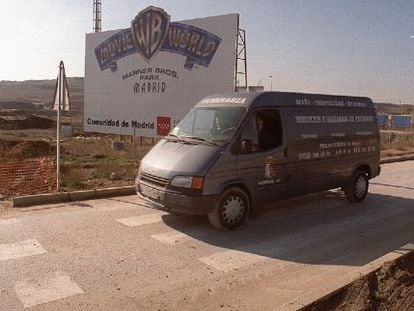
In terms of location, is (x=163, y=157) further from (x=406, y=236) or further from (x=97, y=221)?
(x=406, y=236)

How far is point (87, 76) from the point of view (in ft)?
75.1

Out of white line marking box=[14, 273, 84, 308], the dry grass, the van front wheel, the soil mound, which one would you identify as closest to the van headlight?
the van front wheel

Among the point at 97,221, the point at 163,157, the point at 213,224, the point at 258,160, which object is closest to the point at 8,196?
the point at 97,221

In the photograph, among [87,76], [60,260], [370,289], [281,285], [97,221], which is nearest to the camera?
[370,289]

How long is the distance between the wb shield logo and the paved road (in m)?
11.1

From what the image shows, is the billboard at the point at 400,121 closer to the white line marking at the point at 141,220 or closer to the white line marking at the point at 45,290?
the white line marking at the point at 141,220

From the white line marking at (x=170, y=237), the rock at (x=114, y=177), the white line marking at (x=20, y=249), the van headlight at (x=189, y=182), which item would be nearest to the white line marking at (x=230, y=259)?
the white line marking at (x=170, y=237)

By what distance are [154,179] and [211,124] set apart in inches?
54.6

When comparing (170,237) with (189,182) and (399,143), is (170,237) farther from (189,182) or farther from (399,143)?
(399,143)

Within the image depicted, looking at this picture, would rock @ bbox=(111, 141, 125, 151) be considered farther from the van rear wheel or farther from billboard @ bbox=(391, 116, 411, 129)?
billboard @ bbox=(391, 116, 411, 129)

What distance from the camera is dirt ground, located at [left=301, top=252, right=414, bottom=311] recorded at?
13.9 feet

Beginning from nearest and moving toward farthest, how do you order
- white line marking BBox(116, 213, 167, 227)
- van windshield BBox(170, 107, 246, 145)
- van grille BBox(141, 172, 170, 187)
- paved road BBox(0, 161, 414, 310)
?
1. paved road BBox(0, 161, 414, 310)
2. van grille BBox(141, 172, 170, 187)
3. van windshield BBox(170, 107, 246, 145)
4. white line marking BBox(116, 213, 167, 227)

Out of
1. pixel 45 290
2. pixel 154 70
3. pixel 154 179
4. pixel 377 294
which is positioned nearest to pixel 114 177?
pixel 154 179

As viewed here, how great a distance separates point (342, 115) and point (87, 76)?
657 inches
